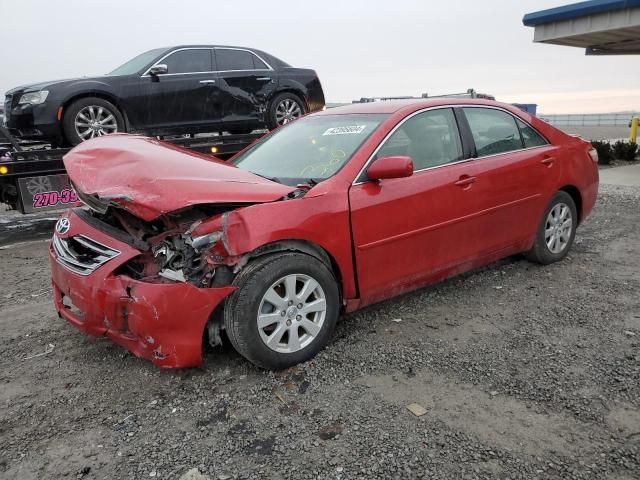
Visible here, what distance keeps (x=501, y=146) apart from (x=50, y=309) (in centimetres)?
397

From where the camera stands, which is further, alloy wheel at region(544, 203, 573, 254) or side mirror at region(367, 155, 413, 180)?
alloy wheel at region(544, 203, 573, 254)

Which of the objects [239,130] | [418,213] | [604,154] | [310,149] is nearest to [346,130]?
[310,149]

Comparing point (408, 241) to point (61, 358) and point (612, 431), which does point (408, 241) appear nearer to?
point (612, 431)

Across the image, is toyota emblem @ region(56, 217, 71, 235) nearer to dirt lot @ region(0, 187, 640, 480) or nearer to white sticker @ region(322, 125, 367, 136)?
dirt lot @ region(0, 187, 640, 480)

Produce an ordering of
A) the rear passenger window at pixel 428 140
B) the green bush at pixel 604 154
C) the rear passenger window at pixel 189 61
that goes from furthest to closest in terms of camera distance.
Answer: the green bush at pixel 604 154 → the rear passenger window at pixel 189 61 → the rear passenger window at pixel 428 140

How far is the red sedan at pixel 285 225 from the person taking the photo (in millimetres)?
2922

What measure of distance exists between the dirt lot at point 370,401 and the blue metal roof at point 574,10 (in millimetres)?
9792

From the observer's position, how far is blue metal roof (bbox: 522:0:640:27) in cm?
1131

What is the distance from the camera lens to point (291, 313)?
3.13m

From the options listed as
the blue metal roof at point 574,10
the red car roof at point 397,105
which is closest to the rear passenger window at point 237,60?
the red car roof at point 397,105

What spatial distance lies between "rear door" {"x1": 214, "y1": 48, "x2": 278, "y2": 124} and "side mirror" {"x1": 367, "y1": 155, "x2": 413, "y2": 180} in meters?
5.33

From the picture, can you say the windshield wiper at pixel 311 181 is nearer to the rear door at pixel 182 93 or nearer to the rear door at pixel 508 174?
the rear door at pixel 508 174

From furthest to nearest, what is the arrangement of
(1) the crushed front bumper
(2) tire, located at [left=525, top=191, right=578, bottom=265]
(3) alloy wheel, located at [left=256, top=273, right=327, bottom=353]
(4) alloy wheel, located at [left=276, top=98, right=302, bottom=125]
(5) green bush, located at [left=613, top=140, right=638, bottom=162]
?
1. (5) green bush, located at [left=613, top=140, right=638, bottom=162]
2. (4) alloy wheel, located at [left=276, top=98, right=302, bottom=125]
3. (2) tire, located at [left=525, top=191, right=578, bottom=265]
4. (3) alloy wheel, located at [left=256, top=273, right=327, bottom=353]
5. (1) the crushed front bumper

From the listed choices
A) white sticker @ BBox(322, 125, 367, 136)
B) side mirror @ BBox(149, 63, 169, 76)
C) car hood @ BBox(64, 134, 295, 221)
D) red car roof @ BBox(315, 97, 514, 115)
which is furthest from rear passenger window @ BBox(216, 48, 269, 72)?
car hood @ BBox(64, 134, 295, 221)
